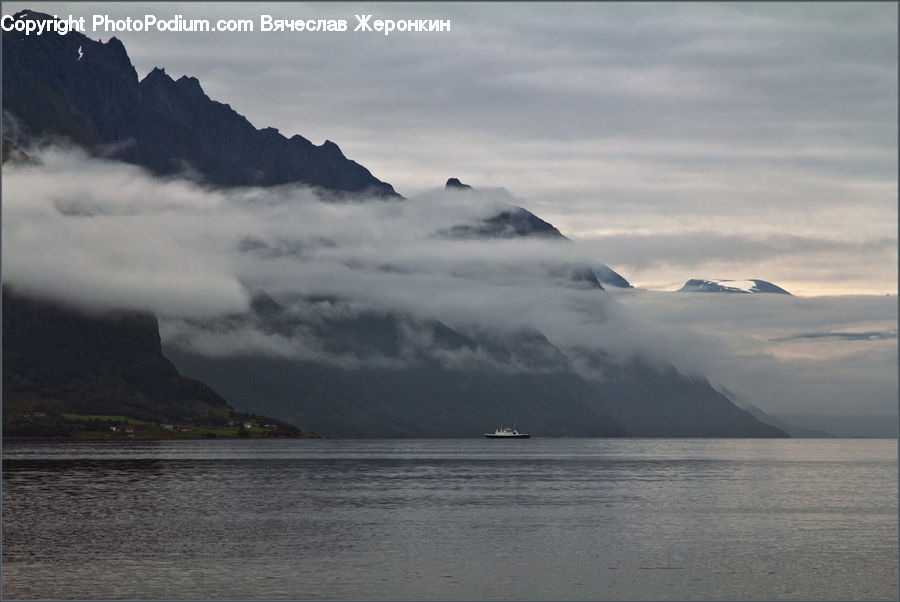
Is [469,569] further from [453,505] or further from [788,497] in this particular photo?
[788,497]

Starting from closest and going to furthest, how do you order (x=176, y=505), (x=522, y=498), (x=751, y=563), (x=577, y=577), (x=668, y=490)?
(x=577, y=577) → (x=751, y=563) → (x=176, y=505) → (x=522, y=498) → (x=668, y=490)

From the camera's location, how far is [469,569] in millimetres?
89312

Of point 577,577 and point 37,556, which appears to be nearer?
point 577,577

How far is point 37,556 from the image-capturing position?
94.1m

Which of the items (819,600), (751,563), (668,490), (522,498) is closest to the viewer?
(819,600)

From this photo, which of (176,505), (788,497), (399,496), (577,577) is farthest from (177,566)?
(788,497)

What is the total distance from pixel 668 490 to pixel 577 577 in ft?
343

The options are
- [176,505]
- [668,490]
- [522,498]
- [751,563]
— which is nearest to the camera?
[751,563]

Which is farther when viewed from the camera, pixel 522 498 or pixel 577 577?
pixel 522 498

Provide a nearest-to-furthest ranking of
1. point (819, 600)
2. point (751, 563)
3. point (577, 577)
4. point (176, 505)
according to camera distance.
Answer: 1. point (819, 600)
2. point (577, 577)
3. point (751, 563)
4. point (176, 505)

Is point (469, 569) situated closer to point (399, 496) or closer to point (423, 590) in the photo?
point (423, 590)

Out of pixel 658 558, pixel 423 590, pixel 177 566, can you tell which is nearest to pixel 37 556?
pixel 177 566

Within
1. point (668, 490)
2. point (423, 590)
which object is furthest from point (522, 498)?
point (423, 590)

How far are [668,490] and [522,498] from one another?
3269cm
